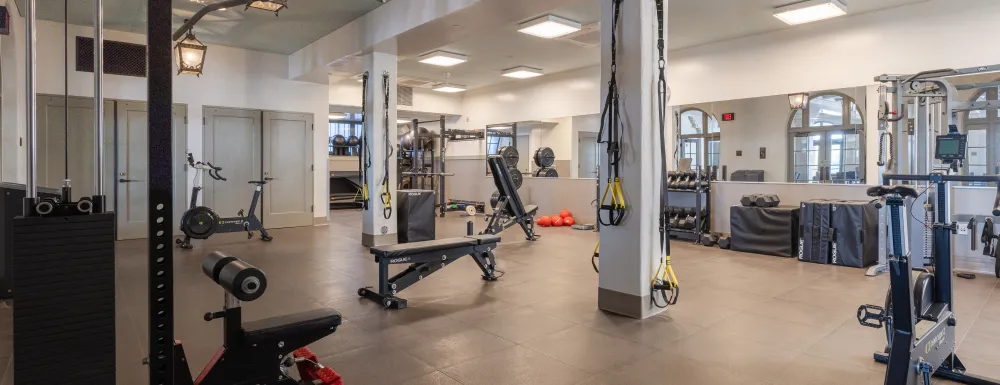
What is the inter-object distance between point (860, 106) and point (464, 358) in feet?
22.4

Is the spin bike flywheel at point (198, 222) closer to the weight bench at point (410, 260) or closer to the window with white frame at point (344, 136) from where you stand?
the weight bench at point (410, 260)

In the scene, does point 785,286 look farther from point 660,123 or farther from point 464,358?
point 464,358

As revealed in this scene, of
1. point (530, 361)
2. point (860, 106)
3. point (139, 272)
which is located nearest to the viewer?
point (530, 361)

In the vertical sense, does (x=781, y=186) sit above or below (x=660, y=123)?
below

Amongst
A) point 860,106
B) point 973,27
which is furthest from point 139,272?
point 973,27

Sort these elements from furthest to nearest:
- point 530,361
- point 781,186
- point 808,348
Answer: point 781,186 → point 808,348 → point 530,361

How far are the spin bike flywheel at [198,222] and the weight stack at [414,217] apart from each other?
2.49 metres

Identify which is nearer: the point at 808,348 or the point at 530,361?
the point at 530,361

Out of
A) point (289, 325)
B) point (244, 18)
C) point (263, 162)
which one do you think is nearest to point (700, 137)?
point (244, 18)

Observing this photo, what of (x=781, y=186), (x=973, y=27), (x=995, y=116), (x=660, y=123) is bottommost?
(x=781, y=186)

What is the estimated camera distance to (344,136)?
1714 centimetres

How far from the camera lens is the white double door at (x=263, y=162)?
9461mm

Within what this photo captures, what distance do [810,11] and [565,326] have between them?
546cm

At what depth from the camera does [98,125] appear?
1.60 metres
